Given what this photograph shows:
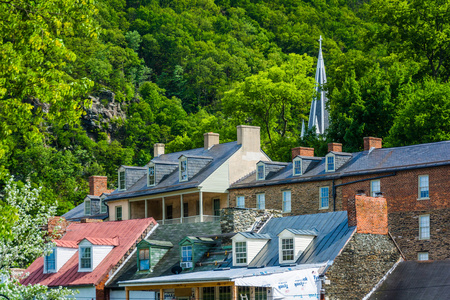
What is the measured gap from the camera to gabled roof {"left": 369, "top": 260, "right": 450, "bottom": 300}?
28.5 metres

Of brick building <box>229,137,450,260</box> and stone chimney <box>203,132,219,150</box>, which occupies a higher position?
stone chimney <box>203,132,219,150</box>

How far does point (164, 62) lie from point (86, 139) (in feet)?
141

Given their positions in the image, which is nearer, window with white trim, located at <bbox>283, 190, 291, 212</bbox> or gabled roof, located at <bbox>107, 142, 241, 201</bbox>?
window with white trim, located at <bbox>283, 190, 291, 212</bbox>

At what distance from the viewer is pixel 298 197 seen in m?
50.5

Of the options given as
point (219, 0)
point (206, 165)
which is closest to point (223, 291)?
point (206, 165)

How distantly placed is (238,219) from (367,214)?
693 centimetres

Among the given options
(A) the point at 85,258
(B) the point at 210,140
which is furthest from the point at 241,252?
(B) the point at 210,140


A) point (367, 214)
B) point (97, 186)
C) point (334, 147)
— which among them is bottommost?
point (367, 214)

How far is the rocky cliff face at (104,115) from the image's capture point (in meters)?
107

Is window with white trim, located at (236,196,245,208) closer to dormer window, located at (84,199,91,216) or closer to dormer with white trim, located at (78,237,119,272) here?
dormer with white trim, located at (78,237,119,272)

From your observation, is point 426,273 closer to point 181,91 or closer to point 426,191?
point 426,191

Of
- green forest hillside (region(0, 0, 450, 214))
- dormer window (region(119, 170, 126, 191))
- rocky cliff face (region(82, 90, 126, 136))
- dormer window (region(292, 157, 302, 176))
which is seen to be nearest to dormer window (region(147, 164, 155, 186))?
dormer window (region(119, 170, 126, 191))

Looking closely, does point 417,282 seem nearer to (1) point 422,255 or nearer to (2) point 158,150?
(1) point 422,255

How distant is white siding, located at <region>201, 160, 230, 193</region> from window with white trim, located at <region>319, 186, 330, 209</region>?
7.93 meters
